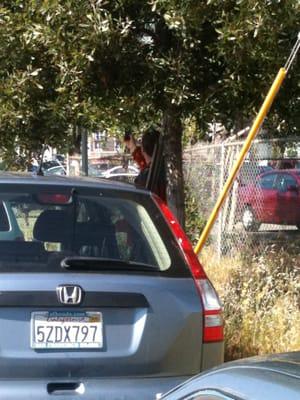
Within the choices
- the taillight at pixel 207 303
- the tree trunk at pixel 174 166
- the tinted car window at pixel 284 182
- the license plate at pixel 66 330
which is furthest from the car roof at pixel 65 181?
the tinted car window at pixel 284 182

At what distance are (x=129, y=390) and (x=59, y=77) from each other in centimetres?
384

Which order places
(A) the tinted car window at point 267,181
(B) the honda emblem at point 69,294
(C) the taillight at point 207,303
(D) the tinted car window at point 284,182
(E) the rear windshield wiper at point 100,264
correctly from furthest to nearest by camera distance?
(D) the tinted car window at point 284,182 → (A) the tinted car window at point 267,181 → (C) the taillight at point 207,303 → (E) the rear windshield wiper at point 100,264 → (B) the honda emblem at point 69,294

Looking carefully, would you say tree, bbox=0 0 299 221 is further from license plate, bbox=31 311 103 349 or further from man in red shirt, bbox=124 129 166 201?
license plate, bbox=31 311 103 349

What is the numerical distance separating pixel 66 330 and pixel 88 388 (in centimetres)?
30

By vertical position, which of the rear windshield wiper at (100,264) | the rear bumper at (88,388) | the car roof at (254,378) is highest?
the rear windshield wiper at (100,264)

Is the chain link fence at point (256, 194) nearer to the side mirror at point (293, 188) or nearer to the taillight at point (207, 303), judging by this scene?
the side mirror at point (293, 188)

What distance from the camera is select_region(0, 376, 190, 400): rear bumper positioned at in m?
3.52

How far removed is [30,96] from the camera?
23.3 ft

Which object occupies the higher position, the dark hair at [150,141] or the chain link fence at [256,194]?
the dark hair at [150,141]

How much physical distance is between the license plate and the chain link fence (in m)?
5.76

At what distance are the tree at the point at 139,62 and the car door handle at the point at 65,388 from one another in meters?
3.31

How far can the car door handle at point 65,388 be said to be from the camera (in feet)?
11.8

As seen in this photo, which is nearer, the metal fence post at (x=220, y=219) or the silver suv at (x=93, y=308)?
the silver suv at (x=93, y=308)

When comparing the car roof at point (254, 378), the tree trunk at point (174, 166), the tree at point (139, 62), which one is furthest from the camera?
the tree trunk at point (174, 166)
